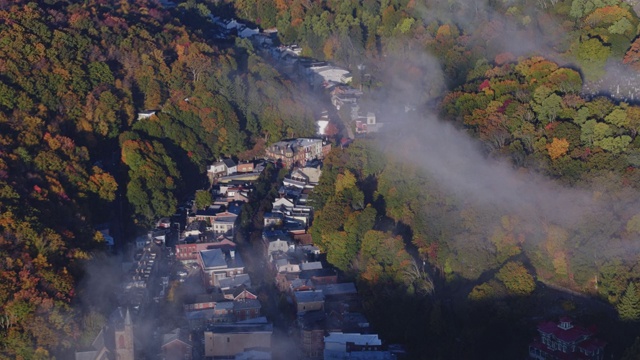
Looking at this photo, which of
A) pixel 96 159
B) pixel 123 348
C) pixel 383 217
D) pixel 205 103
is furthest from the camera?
pixel 205 103

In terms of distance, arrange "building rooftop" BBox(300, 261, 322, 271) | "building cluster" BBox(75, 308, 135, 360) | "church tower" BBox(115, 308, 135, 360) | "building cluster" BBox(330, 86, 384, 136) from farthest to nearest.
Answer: "building cluster" BBox(330, 86, 384, 136)
"building rooftop" BBox(300, 261, 322, 271)
"church tower" BBox(115, 308, 135, 360)
"building cluster" BBox(75, 308, 135, 360)

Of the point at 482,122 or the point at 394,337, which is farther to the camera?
Result: the point at 482,122

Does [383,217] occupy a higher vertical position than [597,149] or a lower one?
lower

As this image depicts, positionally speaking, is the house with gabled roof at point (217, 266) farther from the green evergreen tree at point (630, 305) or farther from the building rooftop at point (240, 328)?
the green evergreen tree at point (630, 305)

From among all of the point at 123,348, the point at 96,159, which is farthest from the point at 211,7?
the point at 123,348

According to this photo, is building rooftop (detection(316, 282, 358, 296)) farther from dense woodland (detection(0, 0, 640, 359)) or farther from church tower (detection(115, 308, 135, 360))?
church tower (detection(115, 308, 135, 360))

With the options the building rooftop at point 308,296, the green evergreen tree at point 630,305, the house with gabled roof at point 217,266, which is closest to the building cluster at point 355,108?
the house with gabled roof at point 217,266

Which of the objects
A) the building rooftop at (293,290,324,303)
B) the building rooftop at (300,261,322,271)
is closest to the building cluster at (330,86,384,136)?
the building rooftop at (300,261,322,271)

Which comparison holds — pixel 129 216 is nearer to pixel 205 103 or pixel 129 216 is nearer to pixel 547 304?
pixel 205 103
